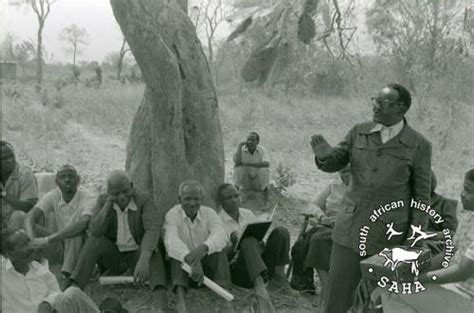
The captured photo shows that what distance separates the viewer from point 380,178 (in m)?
2.83

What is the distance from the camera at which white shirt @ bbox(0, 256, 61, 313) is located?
2.41 meters

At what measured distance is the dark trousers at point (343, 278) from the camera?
9.60 ft

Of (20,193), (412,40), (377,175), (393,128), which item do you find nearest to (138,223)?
(20,193)

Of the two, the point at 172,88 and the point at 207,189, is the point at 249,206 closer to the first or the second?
the point at 207,189

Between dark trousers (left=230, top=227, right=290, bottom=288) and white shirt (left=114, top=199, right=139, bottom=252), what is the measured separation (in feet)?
1.78

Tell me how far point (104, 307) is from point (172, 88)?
1184 millimetres

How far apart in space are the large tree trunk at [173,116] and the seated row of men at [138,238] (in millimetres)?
386

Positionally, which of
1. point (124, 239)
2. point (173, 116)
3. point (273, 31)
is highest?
point (273, 31)

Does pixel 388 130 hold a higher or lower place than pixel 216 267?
higher

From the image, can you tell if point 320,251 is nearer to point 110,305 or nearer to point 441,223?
point 441,223

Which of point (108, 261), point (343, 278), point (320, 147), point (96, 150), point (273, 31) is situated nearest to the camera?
point (273, 31)

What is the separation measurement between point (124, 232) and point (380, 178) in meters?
1.39

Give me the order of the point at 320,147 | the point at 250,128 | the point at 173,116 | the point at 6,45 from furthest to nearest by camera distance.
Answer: the point at 250,128 → the point at 173,116 → the point at 6,45 → the point at 320,147

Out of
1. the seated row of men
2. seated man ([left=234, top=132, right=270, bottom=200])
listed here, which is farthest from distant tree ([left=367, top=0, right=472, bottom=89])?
the seated row of men
